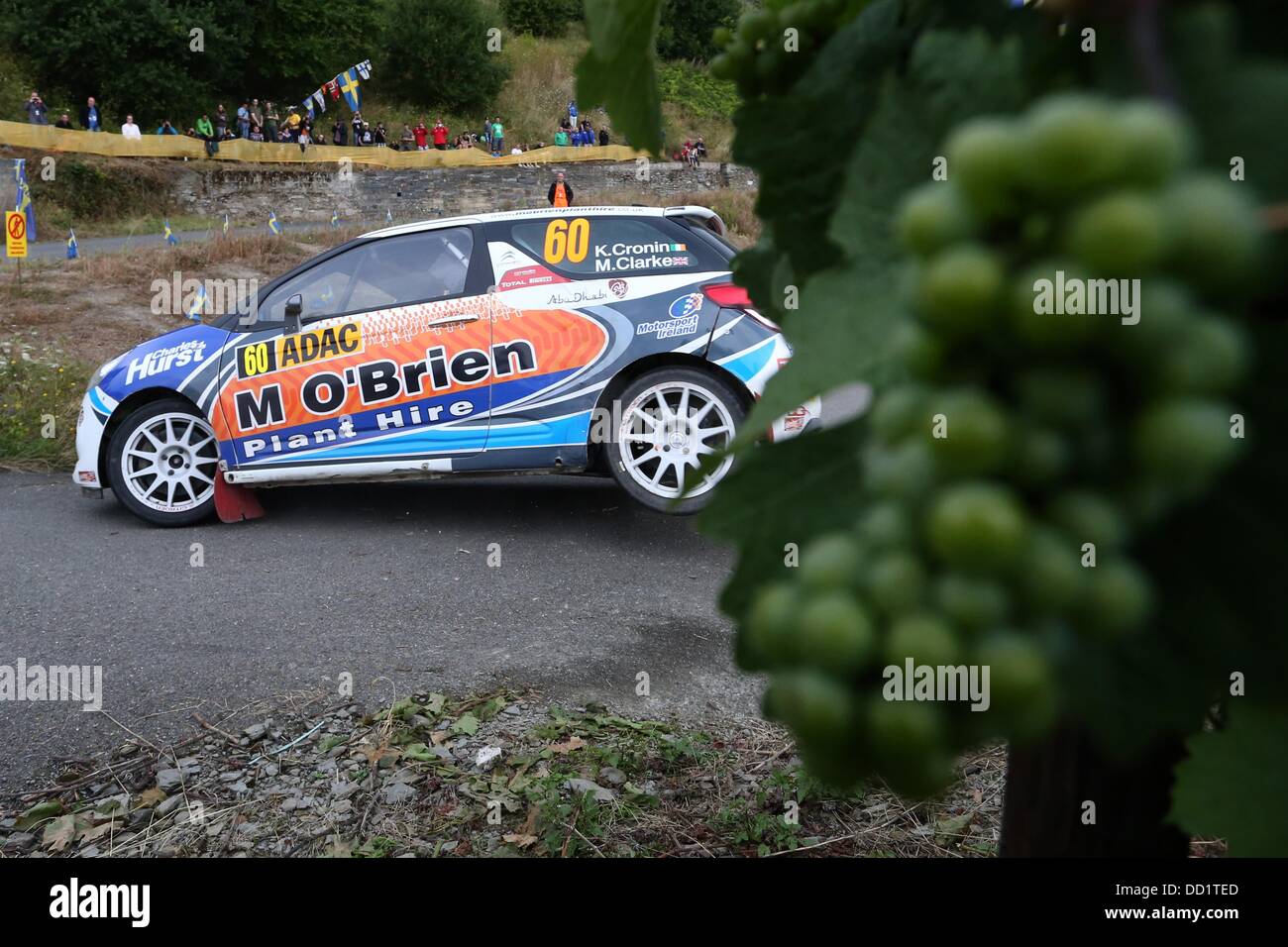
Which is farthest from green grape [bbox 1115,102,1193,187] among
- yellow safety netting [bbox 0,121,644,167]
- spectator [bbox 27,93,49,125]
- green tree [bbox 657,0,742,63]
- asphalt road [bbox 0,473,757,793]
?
spectator [bbox 27,93,49,125]

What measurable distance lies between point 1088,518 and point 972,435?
Answer: 4cm

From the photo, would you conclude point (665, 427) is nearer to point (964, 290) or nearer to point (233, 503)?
point (233, 503)

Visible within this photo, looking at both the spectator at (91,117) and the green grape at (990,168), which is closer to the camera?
the green grape at (990,168)

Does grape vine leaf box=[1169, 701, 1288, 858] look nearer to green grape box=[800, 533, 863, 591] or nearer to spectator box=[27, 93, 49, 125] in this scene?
green grape box=[800, 533, 863, 591]

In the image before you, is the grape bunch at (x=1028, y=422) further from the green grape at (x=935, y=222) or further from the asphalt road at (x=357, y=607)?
the asphalt road at (x=357, y=607)

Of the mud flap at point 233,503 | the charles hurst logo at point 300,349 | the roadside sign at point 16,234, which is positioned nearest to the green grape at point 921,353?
the charles hurst logo at point 300,349

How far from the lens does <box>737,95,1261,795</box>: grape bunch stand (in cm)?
29

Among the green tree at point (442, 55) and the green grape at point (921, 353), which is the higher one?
the green tree at point (442, 55)

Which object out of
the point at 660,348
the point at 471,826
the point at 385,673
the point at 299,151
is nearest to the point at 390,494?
the point at 660,348

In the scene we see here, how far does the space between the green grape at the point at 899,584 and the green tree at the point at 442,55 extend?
133 ft

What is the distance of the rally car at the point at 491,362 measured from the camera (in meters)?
5.41

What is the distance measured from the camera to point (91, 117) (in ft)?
100

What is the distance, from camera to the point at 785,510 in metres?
0.51

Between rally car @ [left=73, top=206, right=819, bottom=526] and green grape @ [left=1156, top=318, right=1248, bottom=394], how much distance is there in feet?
16.4
